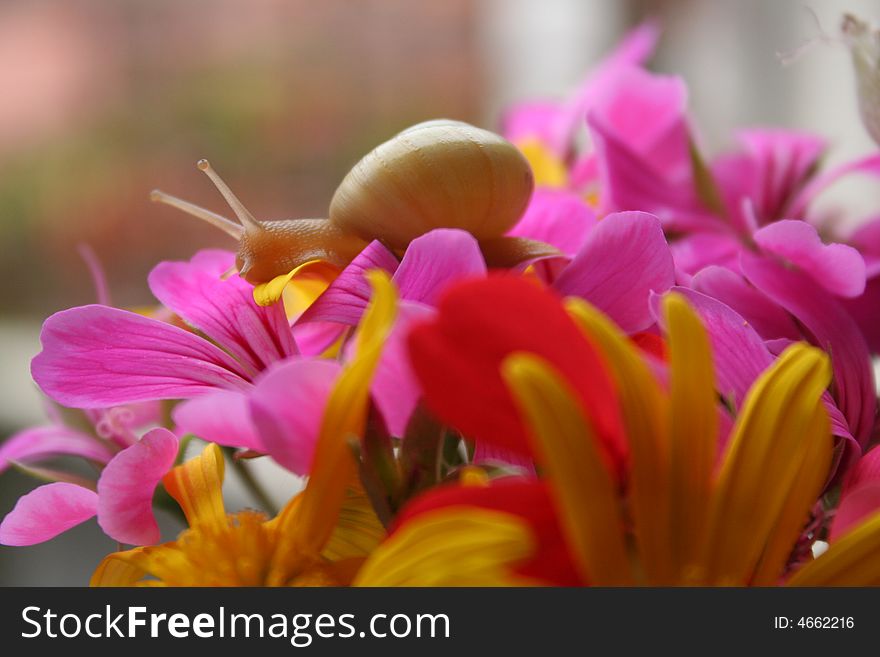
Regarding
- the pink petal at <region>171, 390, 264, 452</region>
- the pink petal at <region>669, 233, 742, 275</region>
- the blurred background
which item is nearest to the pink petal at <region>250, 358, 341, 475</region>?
the pink petal at <region>171, 390, 264, 452</region>

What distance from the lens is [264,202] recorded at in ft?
5.45

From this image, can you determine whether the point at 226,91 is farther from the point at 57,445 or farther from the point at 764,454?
the point at 764,454

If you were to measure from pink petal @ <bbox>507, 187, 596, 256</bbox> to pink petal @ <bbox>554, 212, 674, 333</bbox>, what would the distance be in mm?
33

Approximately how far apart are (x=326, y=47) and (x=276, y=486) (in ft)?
4.25

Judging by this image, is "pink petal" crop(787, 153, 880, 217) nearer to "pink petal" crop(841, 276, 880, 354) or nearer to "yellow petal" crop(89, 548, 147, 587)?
"pink petal" crop(841, 276, 880, 354)

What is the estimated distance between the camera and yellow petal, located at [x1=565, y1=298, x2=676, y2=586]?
102 mm

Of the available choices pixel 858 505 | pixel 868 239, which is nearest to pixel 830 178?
pixel 868 239

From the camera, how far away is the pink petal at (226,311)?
15 centimetres

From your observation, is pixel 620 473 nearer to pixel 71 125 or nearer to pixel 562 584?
pixel 562 584

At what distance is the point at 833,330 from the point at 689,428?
64mm

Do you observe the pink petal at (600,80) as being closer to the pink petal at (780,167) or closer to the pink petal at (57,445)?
the pink petal at (780,167)

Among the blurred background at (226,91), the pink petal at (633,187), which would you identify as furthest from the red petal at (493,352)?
the blurred background at (226,91)

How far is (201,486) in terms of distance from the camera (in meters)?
0.14

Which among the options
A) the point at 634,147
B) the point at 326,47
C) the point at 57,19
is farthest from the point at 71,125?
the point at 634,147
